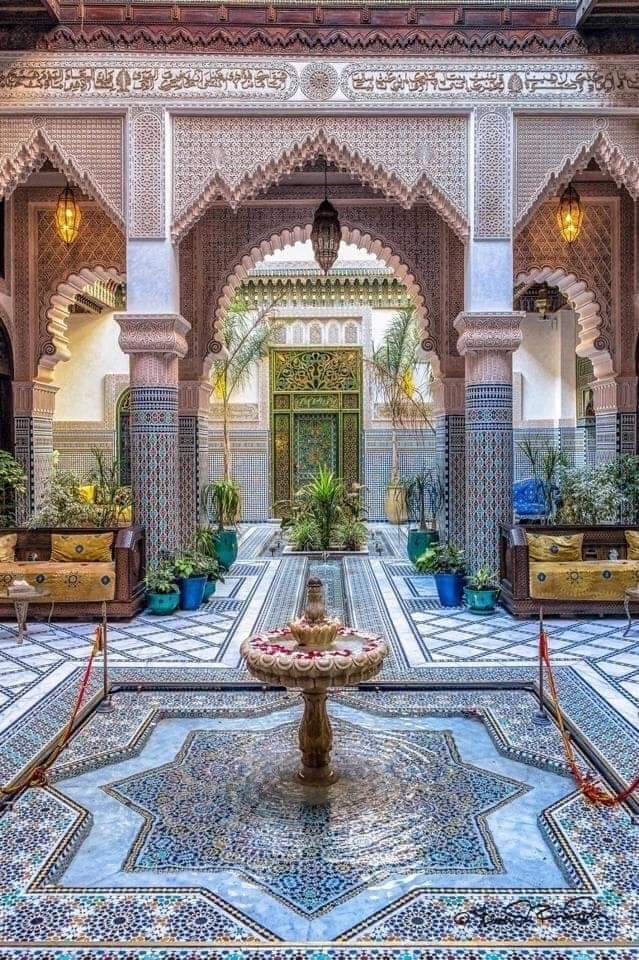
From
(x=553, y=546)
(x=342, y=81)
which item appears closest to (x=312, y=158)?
(x=342, y=81)

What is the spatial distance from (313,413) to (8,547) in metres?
Answer: 7.56

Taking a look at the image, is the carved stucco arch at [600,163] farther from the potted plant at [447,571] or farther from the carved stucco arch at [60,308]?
the carved stucco arch at [60,308]

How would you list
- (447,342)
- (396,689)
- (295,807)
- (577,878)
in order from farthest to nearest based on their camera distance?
(447,342)
(396,689)
(295,807)
(577,878)

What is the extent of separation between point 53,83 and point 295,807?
18.2 ft

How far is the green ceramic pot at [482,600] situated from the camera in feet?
20.1

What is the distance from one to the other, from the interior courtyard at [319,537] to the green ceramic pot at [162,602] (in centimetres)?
4

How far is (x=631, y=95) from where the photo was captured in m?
5.94

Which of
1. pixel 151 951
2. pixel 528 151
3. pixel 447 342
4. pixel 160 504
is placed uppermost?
pixel 528 151

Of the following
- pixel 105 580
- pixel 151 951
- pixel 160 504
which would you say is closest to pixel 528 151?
pixel 160 504

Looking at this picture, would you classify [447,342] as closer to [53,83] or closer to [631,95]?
[631,95]

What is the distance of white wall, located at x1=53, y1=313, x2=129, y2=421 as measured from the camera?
12.6 meters

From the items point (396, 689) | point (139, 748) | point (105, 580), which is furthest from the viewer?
point (105, 580)

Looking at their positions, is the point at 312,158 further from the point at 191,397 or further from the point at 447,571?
the point at 447,571

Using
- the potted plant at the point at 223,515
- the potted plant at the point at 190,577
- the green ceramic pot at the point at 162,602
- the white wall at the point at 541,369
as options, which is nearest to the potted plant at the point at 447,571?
the potted plant at the point at 190,577
